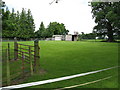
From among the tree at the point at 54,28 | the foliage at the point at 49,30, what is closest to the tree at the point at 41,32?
the foliage at the point at 49,30

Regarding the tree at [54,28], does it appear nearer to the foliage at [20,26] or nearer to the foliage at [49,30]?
the foliage at [49,30]

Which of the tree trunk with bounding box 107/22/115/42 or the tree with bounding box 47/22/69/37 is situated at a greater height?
the tree with bounding box 47/22/69/37

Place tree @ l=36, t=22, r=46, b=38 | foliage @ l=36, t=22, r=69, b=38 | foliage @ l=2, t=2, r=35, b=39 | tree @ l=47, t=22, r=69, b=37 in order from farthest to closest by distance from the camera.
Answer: tree @ l=47, t=22, r=69, b=37 < foliage @ l=36, t=22, r=69, b=38 < tree @ l=36, t=22, r=46, b=38 < foliage @ l=2, t=2, r=35, b=39

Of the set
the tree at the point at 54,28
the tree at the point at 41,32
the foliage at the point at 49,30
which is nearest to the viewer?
the tree at the point at 41,32

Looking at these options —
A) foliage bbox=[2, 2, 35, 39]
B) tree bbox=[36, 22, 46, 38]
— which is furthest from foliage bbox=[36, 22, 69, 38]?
foliage bbox=[2, 2, 35, 39]

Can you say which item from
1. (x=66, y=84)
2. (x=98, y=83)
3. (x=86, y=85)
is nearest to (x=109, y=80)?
(x=98, y=83)

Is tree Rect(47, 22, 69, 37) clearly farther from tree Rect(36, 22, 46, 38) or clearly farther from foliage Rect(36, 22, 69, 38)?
tree Rect(36, 22, 46, 38)

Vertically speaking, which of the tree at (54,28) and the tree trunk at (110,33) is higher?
the tree at (54,28)

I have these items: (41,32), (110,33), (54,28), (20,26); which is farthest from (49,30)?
(110,33)

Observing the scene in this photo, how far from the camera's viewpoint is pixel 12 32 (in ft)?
111

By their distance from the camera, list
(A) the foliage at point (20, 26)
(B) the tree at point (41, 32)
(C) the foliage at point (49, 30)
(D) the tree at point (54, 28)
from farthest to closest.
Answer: (D) the tree at point (54, 28), (C) the foliage at point (49, 30), (B) the tree at point (41, 32), (A) the foliage at point (20, 26)

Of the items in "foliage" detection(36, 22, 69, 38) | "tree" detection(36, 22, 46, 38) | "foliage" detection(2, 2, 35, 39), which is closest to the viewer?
"foliage" detection(2, 2, 35, 39)

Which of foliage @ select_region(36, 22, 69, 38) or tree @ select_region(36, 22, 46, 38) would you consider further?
foliage @ select_region(36, 22, 69, 38)

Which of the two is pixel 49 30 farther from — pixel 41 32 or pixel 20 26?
pixel 20 26
